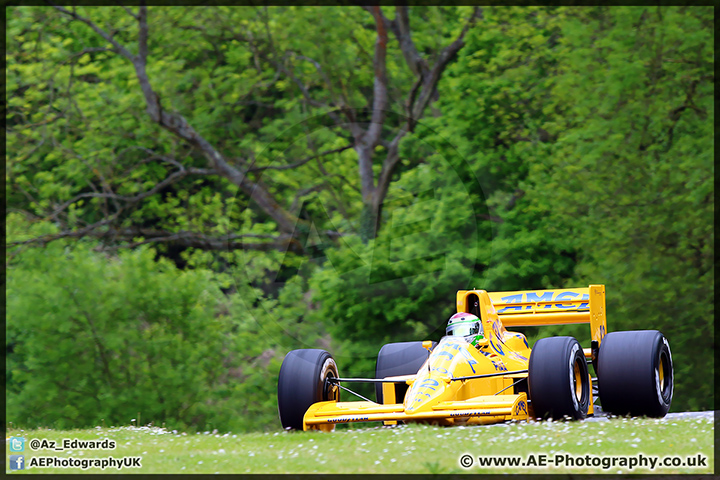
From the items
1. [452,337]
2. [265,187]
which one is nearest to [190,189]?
[265,187]

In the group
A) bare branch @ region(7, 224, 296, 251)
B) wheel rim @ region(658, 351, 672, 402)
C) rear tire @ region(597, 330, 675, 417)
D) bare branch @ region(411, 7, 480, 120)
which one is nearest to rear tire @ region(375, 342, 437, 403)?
rear tire @ region(597, 330, 675, 417)

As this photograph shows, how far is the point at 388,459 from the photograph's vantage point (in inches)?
297

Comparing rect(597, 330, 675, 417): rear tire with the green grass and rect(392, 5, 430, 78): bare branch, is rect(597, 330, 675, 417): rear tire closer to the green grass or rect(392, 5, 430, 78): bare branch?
the green grass

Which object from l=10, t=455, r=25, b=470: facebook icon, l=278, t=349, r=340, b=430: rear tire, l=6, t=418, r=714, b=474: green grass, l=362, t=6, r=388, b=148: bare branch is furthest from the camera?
l=362, t=6, r=388, b=148: bare branch

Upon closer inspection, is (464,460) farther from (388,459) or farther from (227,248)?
(227,248)

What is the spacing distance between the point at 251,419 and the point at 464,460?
56.6 feet

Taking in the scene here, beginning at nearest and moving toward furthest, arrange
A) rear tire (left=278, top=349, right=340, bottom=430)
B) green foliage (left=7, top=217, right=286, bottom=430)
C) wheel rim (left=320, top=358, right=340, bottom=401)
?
rear tire (left=278, top=349, right=340, bottom=430) < wheel rim (left=320, top=358, right=340, bottom=401) < green foliage (left=7, top=217, right=286, bottom=430)

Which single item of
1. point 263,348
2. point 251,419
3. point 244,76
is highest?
point 244,76

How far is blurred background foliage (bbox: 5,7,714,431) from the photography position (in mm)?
19797

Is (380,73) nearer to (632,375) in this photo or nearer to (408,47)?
(408,47)

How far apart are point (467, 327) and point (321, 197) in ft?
54.9

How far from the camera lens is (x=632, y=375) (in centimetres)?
999

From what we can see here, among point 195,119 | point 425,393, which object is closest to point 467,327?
point 425,393

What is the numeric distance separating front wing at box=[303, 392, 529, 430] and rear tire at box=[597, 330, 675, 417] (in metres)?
1.34
